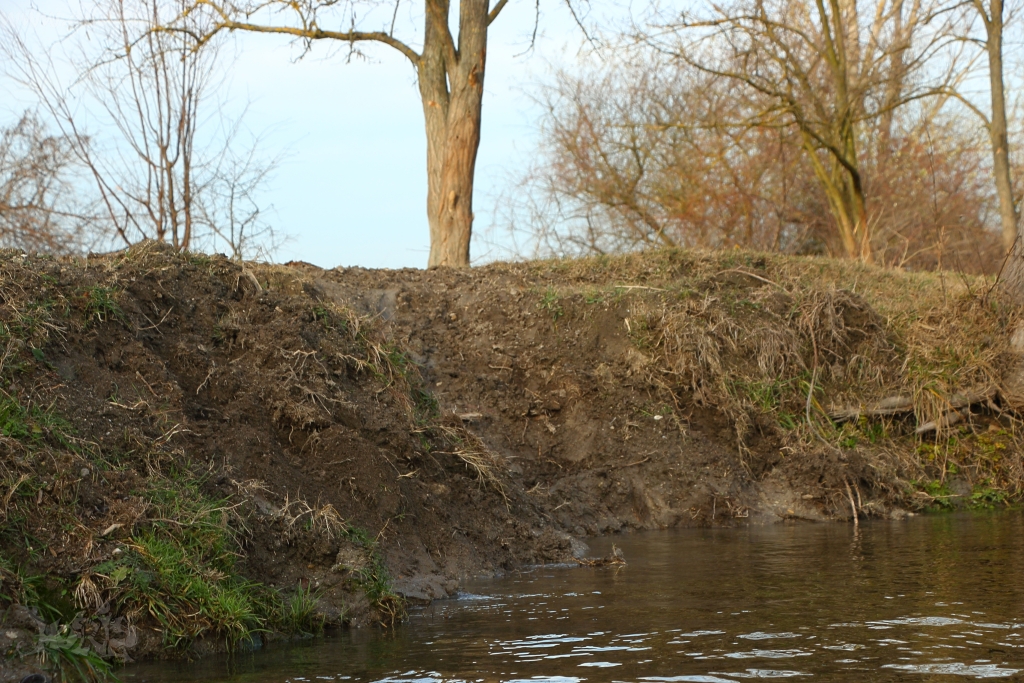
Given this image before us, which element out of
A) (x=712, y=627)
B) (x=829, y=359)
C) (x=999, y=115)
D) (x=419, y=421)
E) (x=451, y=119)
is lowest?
(x=712, y=627)

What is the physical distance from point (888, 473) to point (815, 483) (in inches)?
38.7

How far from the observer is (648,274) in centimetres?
1359

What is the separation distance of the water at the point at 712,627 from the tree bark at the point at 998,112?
48.2 feet

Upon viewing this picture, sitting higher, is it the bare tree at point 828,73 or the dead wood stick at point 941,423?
the bare tree at point 828,73

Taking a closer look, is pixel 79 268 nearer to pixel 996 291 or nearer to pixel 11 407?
pixel 11 407

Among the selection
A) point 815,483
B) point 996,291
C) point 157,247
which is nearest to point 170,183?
point 157,247

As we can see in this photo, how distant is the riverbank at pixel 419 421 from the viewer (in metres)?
5.62

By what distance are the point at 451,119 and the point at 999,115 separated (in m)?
11.7

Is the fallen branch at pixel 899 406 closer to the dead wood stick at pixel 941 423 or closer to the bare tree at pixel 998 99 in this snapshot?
the dead wood stick at pixel 941 423

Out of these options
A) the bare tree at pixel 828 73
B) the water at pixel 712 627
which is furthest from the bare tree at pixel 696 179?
the water at pixel 712 627

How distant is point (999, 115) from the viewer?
66.4ft

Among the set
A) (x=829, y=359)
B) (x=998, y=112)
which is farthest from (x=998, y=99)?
(x=829, y=359)

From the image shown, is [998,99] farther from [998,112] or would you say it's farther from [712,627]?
[712,627]

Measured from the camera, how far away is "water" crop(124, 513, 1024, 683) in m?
4.48
